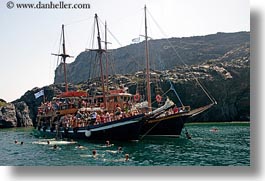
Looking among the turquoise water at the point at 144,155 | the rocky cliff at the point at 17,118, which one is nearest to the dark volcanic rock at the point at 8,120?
the rocky cliff at the point at 17,118

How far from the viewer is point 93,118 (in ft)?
61.6

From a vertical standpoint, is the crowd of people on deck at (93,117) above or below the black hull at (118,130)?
above

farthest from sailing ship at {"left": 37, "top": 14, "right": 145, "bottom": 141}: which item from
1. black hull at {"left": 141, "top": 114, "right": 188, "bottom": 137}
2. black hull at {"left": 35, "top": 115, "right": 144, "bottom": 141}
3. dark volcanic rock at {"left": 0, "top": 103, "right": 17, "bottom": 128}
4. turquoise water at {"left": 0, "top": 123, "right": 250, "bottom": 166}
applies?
dark volcanic rock at {"left": 0, "top": 103, "right": 17, "bottom": 128}

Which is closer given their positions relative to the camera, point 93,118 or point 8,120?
point 93,118

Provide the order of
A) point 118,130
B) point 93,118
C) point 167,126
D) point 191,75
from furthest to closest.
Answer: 1. point 191,75
2. point 167,126
3. point 93,118
4. point 118,130

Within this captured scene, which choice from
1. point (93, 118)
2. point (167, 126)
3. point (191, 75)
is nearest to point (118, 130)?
point (93, 118)

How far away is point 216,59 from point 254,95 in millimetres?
22953

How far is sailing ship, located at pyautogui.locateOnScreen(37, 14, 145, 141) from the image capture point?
16.8 metres

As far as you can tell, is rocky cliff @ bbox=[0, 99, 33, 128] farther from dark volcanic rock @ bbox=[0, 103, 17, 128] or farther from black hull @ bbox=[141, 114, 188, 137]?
black hull @ bbox=[141, 114, 188, 137]

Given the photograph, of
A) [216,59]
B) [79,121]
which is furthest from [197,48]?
[79,121]

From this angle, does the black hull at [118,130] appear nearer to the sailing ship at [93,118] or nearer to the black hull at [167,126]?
the sailing ship at [93,118]

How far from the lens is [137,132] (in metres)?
16.9

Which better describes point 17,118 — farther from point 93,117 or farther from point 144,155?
point 144,155

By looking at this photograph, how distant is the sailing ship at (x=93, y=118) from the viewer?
55.1 feet
